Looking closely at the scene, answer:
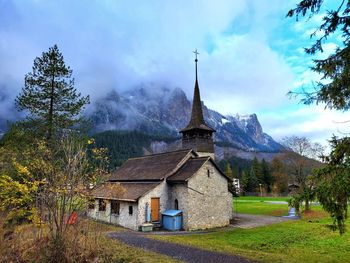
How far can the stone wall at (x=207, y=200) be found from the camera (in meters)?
25.7

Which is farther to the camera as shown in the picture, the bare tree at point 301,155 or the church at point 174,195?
the bare tree at point 301,155

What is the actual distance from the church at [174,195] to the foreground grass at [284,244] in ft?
15.4

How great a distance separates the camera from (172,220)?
25.2m

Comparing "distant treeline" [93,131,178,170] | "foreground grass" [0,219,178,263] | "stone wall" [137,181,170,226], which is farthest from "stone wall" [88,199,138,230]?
"distant treeline" [93,131,178,170]

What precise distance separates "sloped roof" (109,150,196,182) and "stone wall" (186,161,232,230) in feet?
9.52

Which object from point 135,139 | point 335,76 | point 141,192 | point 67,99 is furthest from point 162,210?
point 135,139

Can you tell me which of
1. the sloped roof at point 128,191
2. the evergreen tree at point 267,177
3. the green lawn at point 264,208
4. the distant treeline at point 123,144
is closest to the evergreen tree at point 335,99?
the sloped roof at point 128,191

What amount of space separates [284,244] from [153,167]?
1643cm

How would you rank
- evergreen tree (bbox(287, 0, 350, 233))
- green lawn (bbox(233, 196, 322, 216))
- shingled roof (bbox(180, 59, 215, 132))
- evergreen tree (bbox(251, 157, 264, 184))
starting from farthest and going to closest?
evergreen tree (bbox(251, 157, 264, 184)) < green lawn (bbox(233, 196, 322, 216)) < shingled roof (bbox(180, 59, 215, 132)) < evergreen tree (bbox(287, 0, 350, 233))

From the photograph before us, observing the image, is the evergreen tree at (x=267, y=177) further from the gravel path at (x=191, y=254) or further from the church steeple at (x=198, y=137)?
the gravel path at (x=191, y=254)

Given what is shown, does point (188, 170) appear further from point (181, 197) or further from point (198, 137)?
point (198, 137)

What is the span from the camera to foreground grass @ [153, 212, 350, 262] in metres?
13.3

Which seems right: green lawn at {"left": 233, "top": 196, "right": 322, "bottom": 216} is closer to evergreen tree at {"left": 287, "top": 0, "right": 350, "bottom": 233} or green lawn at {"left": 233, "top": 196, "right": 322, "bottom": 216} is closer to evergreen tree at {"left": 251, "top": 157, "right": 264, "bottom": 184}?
evergreen tree at {"left": 287, "top": 0, "right": 350, "bottom": 233}

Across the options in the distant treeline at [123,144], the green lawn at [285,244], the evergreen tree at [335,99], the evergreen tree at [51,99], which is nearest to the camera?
the evergreen tree at [335,99]
